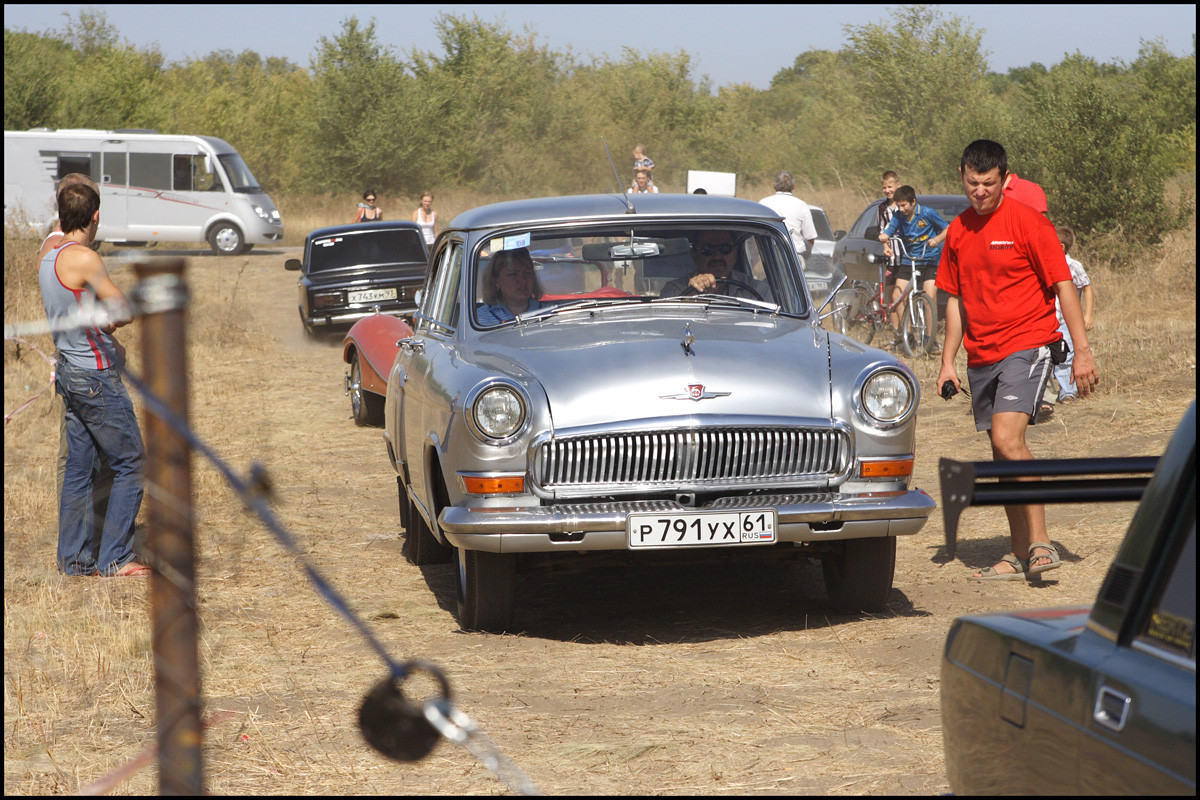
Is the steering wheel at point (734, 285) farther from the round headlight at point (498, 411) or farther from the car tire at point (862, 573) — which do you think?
the round headlight at point (498, 411)

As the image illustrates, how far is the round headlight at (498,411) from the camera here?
5.36 m

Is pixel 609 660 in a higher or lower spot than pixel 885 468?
lower

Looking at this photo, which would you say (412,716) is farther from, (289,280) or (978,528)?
(289,280)

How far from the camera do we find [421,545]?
7.33 m

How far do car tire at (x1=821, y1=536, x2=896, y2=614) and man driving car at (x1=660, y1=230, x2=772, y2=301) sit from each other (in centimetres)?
145

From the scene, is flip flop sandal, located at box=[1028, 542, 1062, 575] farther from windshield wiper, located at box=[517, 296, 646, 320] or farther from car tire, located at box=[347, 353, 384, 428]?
car tire, located at box=[347, 353, 384, 428]

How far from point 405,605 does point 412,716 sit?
14.9 feet

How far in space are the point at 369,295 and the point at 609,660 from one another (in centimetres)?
1249

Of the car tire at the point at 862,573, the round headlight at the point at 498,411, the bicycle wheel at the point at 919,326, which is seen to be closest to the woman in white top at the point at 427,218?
the bicycle wheel at the point at 919,326

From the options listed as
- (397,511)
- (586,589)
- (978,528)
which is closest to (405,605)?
(586,589)

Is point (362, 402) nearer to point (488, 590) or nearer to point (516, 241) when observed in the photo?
point (516, 241)

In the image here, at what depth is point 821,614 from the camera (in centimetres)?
616

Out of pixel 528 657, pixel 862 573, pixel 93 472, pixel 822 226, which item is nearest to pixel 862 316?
pixel 822 226

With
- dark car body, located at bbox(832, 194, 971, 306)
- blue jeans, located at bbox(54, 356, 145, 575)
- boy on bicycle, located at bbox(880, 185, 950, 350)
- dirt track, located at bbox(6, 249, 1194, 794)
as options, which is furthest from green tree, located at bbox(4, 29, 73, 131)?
blue jeans, located at bbox(54, 356, 145, 575)
